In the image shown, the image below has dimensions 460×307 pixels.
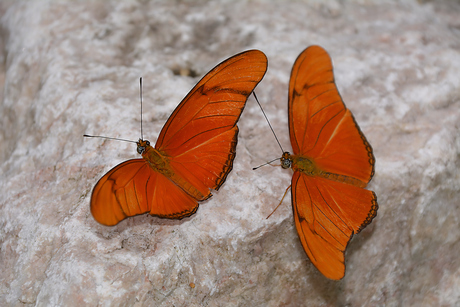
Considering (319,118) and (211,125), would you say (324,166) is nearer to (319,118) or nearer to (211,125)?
(319,118)

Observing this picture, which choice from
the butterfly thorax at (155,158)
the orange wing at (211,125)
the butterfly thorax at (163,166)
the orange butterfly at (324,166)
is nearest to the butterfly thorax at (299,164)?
the orange butterfly at (324,166)

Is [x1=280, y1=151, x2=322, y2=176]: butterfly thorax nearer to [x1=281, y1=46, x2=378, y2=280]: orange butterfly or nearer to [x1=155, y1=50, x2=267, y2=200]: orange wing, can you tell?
[x1=281, y1=46, x2=378, y2=280]: orange butterfly

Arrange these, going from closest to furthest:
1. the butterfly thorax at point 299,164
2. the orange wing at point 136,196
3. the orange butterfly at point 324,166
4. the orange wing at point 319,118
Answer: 1. the orange wing at point 136,196
2. the orange butterfly at point 324,166
3. the butterfly thorax at point 299,164
4. the orange wing at point 319,118

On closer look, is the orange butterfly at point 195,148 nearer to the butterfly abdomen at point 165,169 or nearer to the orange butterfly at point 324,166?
the butterfly abdomen at point 165,169

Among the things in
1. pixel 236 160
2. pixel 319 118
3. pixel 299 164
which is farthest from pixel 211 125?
pixel 319 118

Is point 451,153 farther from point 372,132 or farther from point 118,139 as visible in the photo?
point 118,139

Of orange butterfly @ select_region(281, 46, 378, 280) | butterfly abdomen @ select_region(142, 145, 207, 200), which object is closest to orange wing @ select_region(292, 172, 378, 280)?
orange butterfly @ select_region(281, 46, 378, 280)

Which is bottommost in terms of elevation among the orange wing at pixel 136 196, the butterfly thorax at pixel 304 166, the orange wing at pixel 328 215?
the orange wing at pixel 328 215
